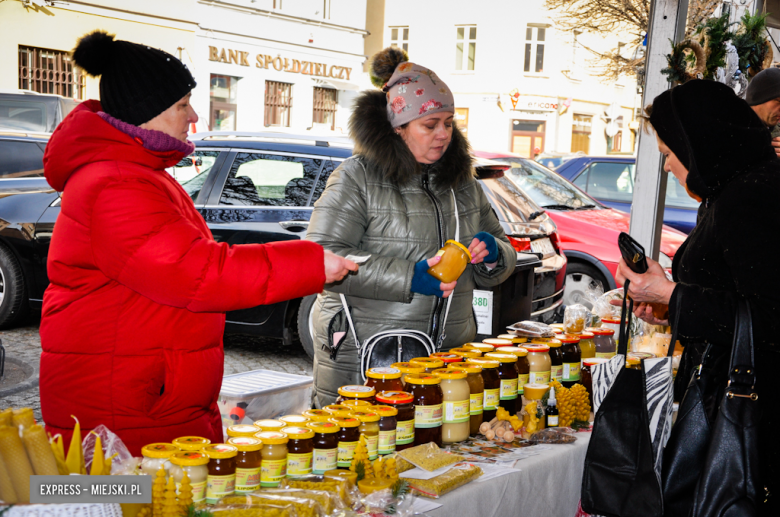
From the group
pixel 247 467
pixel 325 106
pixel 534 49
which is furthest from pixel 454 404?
pixel 534 49

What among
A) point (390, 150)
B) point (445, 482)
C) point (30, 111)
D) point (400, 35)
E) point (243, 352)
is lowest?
point (243, 352)

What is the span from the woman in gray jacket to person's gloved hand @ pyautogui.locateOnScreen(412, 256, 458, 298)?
0.07 metres

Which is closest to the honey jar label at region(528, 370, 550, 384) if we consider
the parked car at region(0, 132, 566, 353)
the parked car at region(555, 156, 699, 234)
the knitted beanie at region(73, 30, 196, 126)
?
the knitted beanie at region(73, 30, 196, 126)

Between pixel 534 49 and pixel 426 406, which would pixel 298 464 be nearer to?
pixel 426 406

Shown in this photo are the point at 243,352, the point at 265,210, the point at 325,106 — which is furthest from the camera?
the point at 325,106

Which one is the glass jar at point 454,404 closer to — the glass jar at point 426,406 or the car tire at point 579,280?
the glass jar at point 426,406

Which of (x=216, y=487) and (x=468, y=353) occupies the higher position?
(x=468, y=353)

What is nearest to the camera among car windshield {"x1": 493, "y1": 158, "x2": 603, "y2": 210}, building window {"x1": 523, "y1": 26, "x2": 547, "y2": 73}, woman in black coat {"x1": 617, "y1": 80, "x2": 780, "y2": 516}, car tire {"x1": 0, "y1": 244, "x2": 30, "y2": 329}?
woman in black coat {"x1": 617, "y1": 80, "x2": 780, "y2": 516}

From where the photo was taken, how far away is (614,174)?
9.84 metres

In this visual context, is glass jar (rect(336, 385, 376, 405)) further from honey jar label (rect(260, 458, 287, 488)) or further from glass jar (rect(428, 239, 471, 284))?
glass jar (rect(428, 239, 471, 284))

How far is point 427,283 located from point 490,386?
428mm

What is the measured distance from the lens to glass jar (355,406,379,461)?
80.3 inches

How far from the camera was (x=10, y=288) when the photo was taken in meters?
6.88

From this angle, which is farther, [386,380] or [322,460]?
[386,380]
